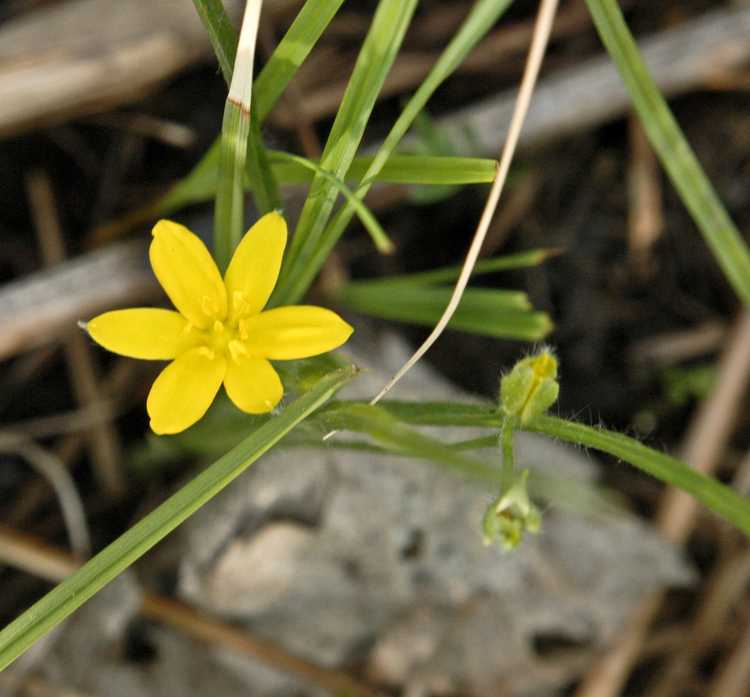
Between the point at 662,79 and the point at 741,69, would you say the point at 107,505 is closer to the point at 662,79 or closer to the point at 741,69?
the point at 662,79

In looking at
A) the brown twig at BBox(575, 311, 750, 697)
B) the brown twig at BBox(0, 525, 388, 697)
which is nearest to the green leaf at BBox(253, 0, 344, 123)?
the brown twig at BBox(0, 525, 388, 697)

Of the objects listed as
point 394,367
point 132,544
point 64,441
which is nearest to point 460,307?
point 394,367

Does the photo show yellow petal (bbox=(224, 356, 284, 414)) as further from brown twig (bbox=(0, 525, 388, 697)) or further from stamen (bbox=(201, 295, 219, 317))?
brown twig (bbox=(0, 525, 388, 697))

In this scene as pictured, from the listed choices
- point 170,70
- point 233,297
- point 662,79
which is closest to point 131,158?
point 170,70

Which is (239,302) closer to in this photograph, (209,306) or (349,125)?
(209,306)

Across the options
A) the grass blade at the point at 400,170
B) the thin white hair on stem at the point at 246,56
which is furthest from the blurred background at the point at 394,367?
the thin white hair on stem at the point at 246,56

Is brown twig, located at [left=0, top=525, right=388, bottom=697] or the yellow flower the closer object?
the yellow flower

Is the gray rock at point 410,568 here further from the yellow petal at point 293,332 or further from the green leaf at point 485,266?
the yellow petal at point 293,332
